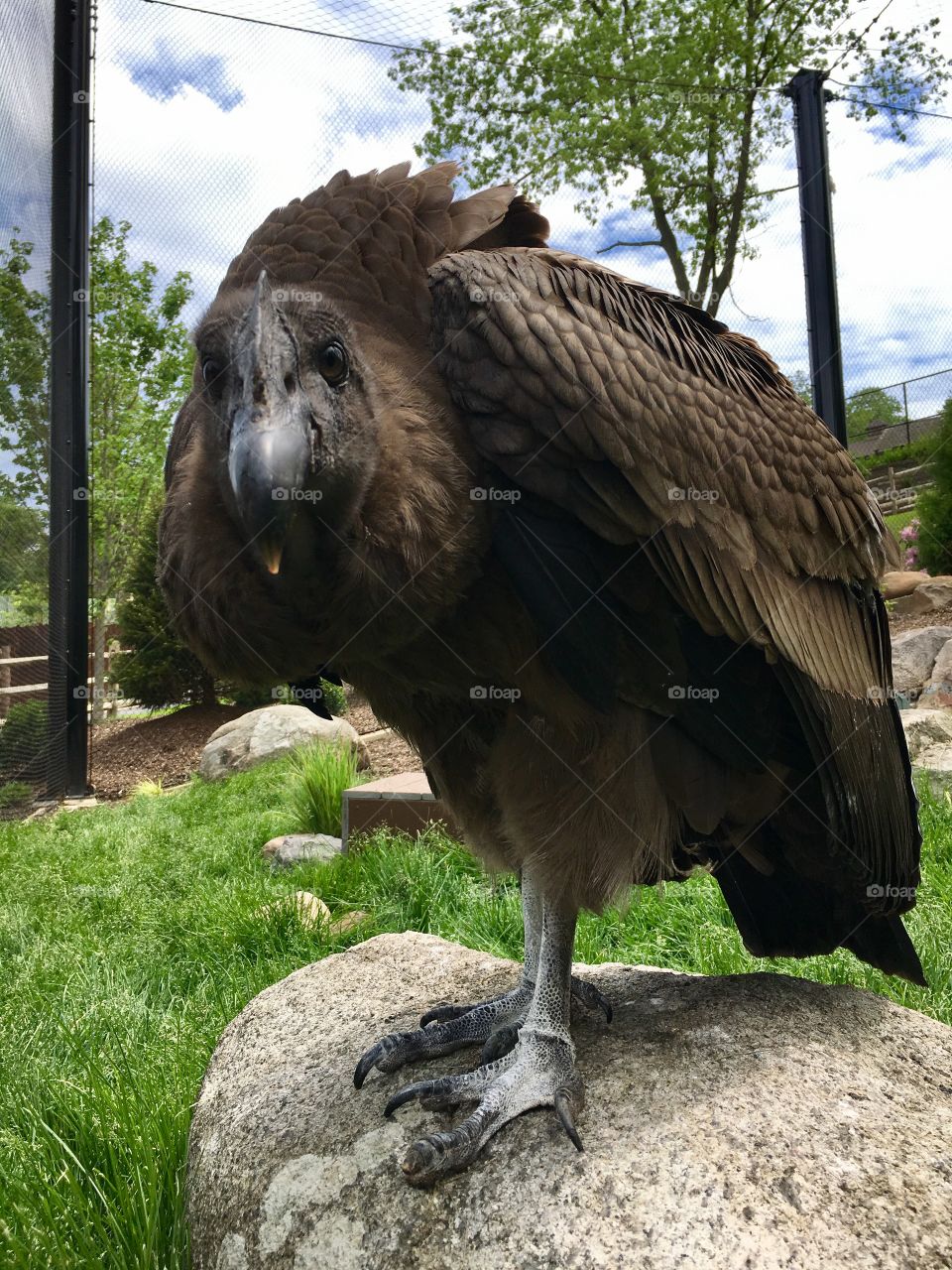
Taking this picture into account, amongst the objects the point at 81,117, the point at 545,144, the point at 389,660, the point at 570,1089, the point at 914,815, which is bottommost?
the point at 570,1089

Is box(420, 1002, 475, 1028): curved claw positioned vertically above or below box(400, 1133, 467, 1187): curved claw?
below

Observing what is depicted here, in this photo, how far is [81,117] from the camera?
8.03 metres

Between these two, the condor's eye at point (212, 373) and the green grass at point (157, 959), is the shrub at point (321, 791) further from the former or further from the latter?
the condor's eye at point (212, 373)

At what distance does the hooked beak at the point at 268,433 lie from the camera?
69.2 inches

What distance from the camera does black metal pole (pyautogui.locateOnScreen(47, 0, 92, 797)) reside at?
25.7ft

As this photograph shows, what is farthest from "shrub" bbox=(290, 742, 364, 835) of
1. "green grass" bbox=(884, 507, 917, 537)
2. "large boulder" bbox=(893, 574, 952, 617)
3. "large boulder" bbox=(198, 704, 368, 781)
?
"green grass" bbox=(884, 507, 917, 537)

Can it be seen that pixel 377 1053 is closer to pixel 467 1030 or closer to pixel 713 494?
pixel 467 1030

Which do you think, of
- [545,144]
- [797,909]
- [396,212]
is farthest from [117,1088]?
[545,144]

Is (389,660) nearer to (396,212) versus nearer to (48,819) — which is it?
(396,212)

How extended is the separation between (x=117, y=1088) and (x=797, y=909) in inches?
80.9

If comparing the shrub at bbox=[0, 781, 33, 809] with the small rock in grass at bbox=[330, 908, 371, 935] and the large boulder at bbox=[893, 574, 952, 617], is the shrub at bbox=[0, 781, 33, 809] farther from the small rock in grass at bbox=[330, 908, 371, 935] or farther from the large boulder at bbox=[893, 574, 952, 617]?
the large boulder at bbox=[893, 574, 952, 617]

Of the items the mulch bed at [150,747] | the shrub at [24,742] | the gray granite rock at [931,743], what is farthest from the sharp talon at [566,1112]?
the mulch bed at [150,747]

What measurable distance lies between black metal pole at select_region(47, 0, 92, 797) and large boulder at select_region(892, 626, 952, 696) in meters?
7.34

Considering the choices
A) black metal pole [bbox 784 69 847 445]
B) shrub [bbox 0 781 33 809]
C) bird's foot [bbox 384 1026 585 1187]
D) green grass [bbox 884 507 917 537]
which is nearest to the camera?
bird's foot [bbox 384 1026 585 1187]
